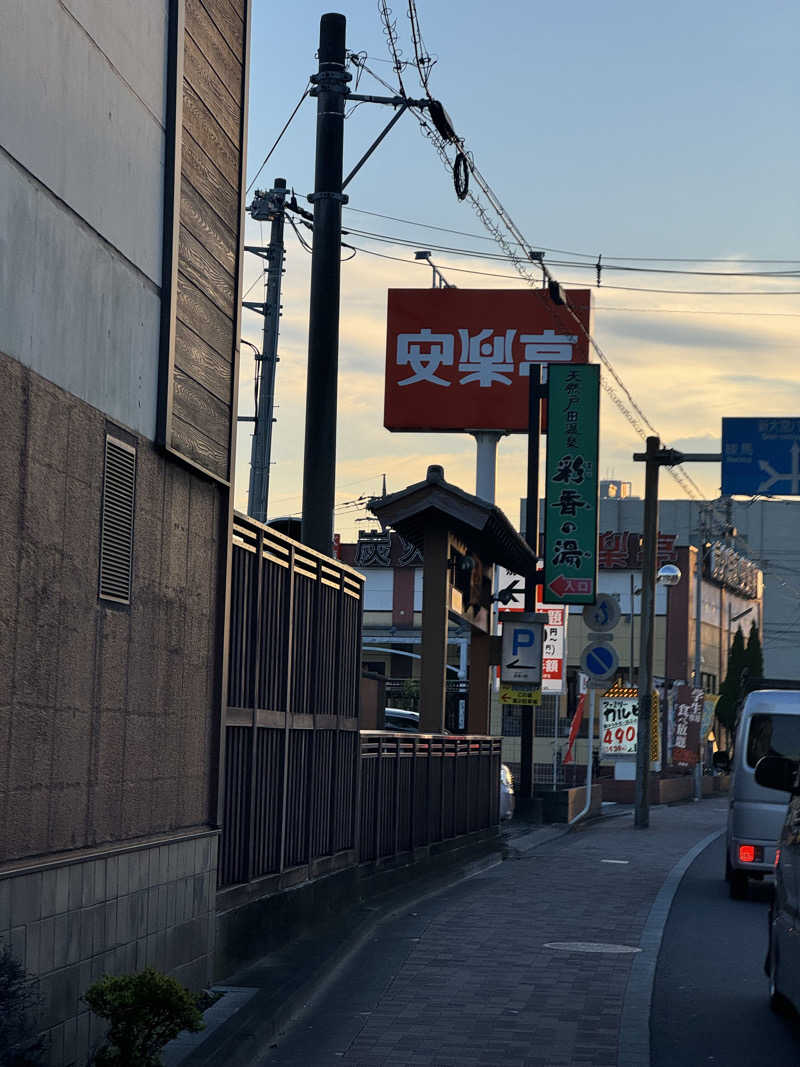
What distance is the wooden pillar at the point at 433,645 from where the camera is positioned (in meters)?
20.7

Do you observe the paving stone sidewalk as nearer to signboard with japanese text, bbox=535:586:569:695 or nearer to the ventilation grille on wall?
the ventilation grille on wall

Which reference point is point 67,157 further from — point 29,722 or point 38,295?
point 29,722

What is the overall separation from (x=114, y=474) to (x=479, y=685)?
18.1 m

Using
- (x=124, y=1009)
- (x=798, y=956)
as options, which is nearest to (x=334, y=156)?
(x=798, y=956)

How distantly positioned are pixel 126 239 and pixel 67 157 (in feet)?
3.23

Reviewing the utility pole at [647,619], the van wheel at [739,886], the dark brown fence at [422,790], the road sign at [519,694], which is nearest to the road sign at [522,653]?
the road sign at [519,694]

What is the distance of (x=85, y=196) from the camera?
25.6 ft

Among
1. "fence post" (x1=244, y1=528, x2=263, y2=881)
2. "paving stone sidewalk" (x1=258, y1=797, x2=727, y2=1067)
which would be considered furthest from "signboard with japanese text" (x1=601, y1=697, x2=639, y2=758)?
"fence post" (x1=244, y1=528, x2=263, y2=881)

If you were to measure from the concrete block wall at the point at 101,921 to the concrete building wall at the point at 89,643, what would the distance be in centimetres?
14

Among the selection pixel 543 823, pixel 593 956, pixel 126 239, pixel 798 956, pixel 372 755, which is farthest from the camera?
pixel 543 823

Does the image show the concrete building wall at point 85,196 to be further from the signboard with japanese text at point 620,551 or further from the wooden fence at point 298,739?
the signboard with japanese text at point 620,551

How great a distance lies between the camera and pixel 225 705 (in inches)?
407

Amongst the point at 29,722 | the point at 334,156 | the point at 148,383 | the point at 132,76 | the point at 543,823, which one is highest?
the point at 334,156

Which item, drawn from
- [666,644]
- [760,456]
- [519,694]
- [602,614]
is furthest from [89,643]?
[666,644]
